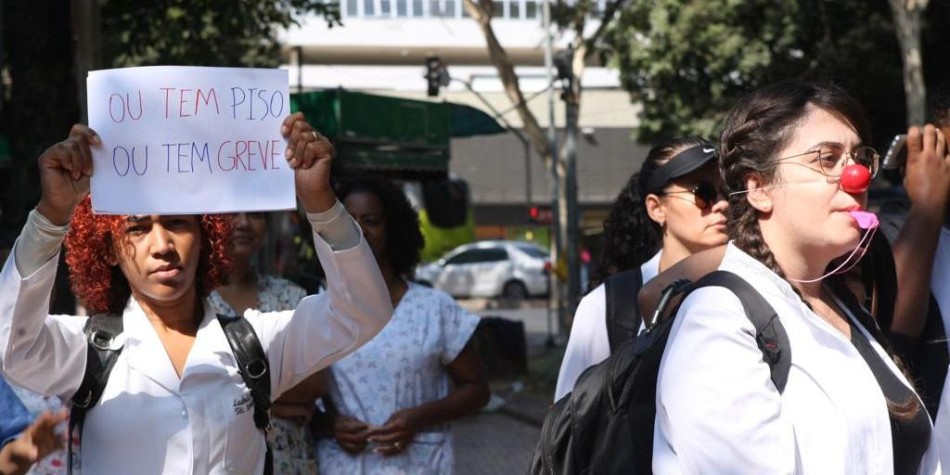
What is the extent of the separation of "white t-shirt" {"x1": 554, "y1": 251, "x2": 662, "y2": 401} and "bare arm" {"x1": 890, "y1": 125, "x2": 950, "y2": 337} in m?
0.93

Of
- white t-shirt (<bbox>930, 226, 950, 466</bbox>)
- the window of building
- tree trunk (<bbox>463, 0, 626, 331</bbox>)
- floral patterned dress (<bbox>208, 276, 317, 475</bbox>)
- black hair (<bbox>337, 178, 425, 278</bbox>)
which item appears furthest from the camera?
the window of building

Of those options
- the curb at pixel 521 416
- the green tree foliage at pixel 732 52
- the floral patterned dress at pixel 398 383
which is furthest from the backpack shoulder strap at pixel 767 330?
the green tree foliage at pixel 732 52

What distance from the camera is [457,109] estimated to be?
1354 centimetres

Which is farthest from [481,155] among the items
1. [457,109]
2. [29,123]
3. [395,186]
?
[395,186]

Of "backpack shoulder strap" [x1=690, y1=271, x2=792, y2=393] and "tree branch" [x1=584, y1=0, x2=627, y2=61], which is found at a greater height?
"tree branch" [x1=584, y1=0, x2=627, y2=61]

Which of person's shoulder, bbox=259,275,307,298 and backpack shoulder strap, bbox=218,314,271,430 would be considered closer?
backpack shoulder strap, bbox=218,314,271,430

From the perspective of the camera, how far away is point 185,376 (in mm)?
3225

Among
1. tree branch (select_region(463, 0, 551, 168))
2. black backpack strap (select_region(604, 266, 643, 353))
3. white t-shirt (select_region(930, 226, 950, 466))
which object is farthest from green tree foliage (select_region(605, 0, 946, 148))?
white t-shirt (select_region(930, 226, 950, 466))

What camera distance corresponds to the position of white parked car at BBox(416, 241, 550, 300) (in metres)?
33.5

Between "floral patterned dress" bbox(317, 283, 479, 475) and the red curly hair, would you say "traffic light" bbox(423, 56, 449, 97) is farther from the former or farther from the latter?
the red curly hair

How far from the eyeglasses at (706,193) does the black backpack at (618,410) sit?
4.78ft

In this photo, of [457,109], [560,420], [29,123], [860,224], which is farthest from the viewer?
[457,109]

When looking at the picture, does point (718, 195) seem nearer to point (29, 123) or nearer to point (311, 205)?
point (311, 205)

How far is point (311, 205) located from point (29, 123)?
6.26 meters
